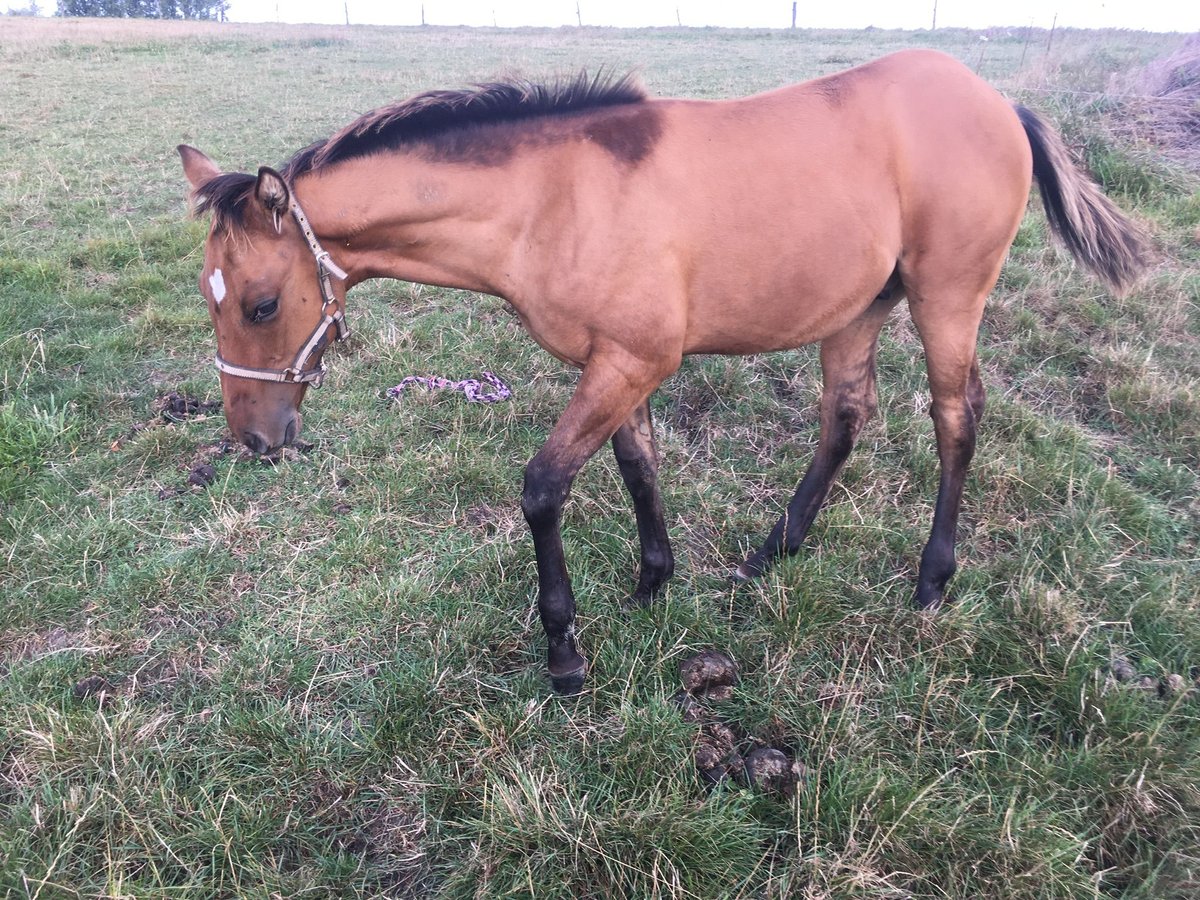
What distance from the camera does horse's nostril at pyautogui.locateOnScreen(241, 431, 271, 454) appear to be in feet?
8.52

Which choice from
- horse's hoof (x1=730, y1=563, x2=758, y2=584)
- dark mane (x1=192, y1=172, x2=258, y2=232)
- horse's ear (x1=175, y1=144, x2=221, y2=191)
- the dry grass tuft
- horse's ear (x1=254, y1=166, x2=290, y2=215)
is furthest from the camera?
the dry grass tuft

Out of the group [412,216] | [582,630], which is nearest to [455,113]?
[412,216]

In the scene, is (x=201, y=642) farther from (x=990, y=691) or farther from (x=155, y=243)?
(x=155, y=243)

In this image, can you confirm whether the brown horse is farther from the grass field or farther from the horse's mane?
the grass field

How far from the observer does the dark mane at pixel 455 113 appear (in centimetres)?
238

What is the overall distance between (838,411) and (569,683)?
1.74 m

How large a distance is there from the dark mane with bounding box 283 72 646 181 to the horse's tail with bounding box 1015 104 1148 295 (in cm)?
181

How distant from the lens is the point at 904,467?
147 inches

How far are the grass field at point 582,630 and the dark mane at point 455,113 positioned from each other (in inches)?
64.4

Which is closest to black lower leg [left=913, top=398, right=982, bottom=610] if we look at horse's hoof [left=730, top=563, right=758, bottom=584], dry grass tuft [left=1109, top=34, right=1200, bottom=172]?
horse's hoof [left=730, top=563, right=758, bottom=584]

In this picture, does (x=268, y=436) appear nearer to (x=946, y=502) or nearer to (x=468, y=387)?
(x=468, y=387)

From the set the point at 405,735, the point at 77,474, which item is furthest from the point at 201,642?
the point at 77,474

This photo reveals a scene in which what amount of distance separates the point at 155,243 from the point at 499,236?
5.25 meters

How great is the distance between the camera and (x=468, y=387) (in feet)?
14.0
